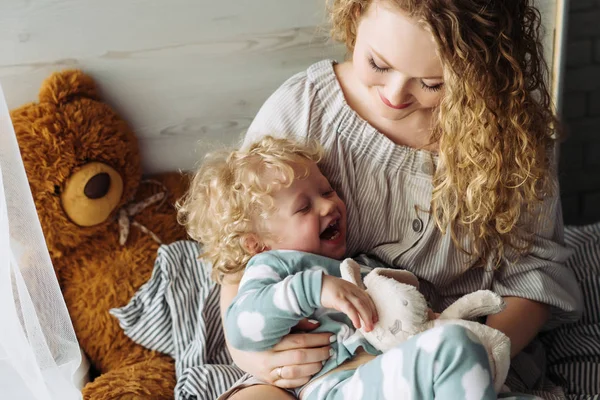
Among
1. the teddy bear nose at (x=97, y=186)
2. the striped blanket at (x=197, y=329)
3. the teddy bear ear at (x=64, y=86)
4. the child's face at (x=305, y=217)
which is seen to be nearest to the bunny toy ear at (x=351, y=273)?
the child's face at (x=305, y=217)

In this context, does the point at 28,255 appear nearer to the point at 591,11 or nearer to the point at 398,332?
the point at 398,332

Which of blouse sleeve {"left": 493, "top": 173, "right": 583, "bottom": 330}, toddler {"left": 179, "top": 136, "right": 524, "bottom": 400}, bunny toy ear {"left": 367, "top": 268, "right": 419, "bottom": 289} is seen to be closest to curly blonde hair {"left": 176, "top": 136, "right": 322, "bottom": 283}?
toddler {"left": 179, "top": 136, "right": 524, "bottom": 400}

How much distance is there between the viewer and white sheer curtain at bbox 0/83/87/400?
3.29ft

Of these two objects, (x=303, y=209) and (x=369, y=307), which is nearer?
(x=369, y=307)

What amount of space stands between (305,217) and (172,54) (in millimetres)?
510

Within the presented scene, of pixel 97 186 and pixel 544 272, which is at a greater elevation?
pixel 97 186

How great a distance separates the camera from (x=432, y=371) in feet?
3.22

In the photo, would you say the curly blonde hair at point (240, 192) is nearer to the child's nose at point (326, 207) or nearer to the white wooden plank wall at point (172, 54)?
the child's nose at point (326, 207)

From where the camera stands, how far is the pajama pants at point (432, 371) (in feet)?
3.16

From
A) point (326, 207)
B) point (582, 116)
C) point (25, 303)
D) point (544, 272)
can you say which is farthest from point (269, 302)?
point (582, 116)

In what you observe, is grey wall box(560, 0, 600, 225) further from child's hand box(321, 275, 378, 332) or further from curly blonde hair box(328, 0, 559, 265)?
child's hand box(321, 275, 378, 332)

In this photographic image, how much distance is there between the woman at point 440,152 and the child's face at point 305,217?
0.09m

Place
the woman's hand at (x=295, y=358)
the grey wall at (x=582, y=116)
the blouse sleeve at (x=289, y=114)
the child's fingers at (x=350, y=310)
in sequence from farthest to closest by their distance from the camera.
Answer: the grey wall at (x=582, y=116) < the blouse sleeve at (x=289, y=114) < the woman's hand at (x=295, y=358) < the child's fingers at (x=350, y=310)

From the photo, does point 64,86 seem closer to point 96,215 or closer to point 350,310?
→ point 96,215
